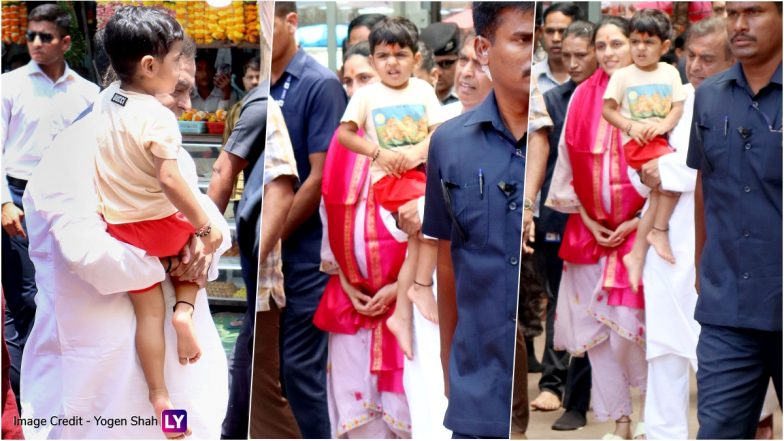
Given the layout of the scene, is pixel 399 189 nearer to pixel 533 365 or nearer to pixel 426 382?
pixel 426 382

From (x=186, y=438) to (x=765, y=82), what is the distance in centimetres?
177

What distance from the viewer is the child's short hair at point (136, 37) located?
3363 millimetres

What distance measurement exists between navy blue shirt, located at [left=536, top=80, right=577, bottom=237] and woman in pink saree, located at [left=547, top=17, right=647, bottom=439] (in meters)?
0.03

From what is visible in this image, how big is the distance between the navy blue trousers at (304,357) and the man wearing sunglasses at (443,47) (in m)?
0.65

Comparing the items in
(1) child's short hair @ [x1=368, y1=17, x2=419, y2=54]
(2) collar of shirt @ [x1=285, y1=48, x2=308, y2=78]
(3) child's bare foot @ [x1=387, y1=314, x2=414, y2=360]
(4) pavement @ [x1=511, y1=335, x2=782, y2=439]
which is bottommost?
(4) pavement @ [x1=511, y1=335, x2=782, y2=439]

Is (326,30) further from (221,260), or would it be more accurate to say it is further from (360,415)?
(360,415)

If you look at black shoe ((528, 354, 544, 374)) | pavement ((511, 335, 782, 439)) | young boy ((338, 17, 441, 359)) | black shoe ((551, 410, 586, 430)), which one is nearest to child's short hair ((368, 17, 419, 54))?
young boy ((338, 17, 441, 359))

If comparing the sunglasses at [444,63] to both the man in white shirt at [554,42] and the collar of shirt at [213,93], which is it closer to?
the collar of shirt at [213,93]

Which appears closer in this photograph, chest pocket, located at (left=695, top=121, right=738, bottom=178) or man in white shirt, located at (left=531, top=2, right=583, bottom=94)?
chest pocket, located at (left=695, top=121, right=738, bottom=178)

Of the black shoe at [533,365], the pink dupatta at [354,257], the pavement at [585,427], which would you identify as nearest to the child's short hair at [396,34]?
the pink dupatta at [354,257]

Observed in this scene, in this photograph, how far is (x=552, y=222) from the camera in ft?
14.5

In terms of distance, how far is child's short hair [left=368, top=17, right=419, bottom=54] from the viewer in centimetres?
345

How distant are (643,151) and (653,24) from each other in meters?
0.38

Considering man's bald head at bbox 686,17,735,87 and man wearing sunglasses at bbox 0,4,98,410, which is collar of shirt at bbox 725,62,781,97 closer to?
man's bald head at bbox 686,17,735,87
